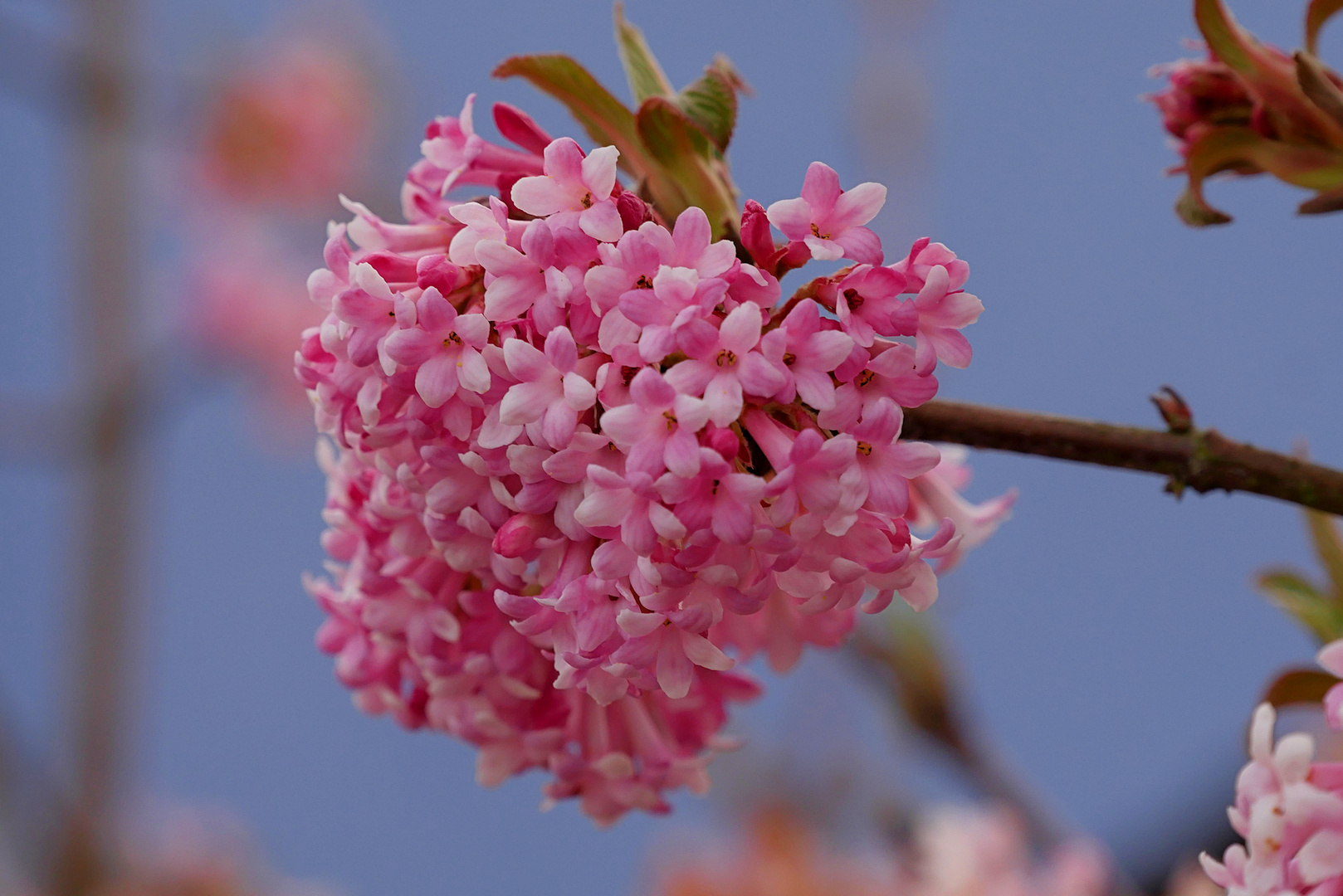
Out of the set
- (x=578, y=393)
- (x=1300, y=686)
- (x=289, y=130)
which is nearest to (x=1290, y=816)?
(x=1300, y=686)

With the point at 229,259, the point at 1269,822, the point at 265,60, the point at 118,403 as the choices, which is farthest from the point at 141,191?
the point at 1269,822

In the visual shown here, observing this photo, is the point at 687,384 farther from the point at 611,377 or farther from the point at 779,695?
the point at 779,695

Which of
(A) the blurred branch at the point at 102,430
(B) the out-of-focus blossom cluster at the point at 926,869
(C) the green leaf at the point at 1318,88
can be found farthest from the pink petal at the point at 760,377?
(A) the blurred branch at the point at 102,430

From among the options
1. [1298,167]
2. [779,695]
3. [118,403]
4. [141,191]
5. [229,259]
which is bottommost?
[779,695]

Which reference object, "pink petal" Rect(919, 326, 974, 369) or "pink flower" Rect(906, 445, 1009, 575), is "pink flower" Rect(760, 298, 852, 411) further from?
"pink flower" Rect(906, 445, 1009, 575)

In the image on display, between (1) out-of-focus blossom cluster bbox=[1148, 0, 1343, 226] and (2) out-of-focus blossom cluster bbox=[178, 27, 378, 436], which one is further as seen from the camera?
(2) out-of-focus blossom cluster bbox=[178, 27, 378, 436]

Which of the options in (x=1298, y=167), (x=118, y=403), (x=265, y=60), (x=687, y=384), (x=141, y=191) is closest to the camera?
(x=687, y=384)

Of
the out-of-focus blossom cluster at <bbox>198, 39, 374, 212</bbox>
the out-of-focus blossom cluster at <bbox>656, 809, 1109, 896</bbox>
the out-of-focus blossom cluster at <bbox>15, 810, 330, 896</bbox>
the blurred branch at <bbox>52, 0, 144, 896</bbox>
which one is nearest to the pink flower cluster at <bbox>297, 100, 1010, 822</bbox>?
the out-of-focus blossom cluster at <bbox>656, 809, 1109, 896</bbox>
